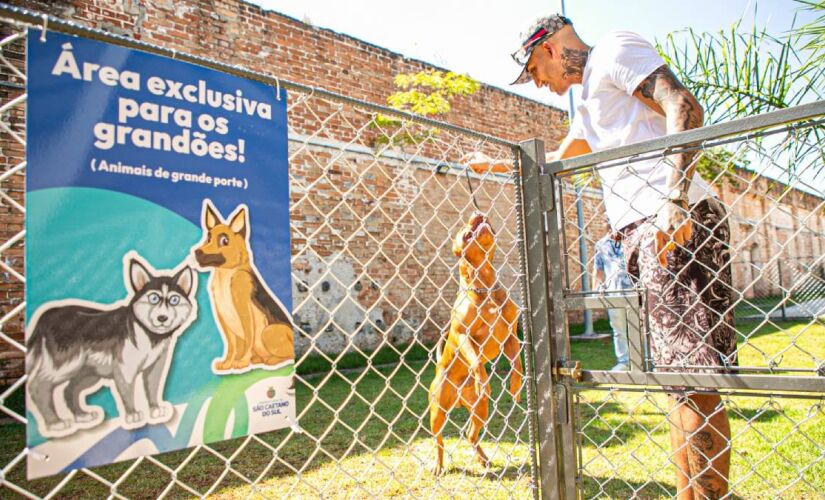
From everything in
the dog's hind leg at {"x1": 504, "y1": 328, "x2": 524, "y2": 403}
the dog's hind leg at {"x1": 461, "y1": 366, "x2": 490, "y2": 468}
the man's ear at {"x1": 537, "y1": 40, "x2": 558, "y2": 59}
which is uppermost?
the man's ear at {"x1": 537, "y1": 40, "x2": 558, "y2": 59}

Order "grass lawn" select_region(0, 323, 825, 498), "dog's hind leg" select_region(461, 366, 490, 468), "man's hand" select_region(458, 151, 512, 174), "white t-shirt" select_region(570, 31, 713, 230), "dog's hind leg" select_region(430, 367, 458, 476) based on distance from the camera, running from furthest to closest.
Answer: "dog's hind leg" select_region(461, 366, 490, 468) < "dog's hind leg" select_region(430, 367, 458, 476) < "grass lawn" select_region(0, 323, 825, 498) < "man's hand" select_region(458, 151, 512, 174) < "white t-shirt" select_region(570, 31, 713, 230)

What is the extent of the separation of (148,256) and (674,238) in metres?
1.55

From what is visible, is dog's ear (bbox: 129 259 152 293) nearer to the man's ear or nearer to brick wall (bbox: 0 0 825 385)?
the man's ear

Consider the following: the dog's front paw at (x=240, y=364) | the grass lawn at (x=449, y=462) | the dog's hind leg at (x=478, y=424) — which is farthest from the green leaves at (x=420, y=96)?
the dog's front paw at (x=240, y=364)

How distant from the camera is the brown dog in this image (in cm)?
274

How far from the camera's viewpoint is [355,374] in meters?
6.89

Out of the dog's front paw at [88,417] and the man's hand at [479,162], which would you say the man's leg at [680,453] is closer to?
the man's hand at [479,162]

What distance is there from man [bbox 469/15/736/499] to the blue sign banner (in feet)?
3.49

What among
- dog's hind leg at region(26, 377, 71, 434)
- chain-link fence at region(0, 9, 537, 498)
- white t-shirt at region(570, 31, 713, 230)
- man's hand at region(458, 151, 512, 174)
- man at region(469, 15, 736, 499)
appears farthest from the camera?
man's hand at region(458, 151, 512, 174)

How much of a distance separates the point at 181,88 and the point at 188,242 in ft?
1.18

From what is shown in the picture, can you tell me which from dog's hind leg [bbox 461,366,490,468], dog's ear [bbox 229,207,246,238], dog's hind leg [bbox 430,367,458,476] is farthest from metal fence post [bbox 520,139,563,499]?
dog's ear [bbox 229,207,246,238]

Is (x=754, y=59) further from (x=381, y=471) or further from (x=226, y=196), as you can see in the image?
(x=226, y=196)

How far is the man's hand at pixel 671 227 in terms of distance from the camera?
177 centimetres

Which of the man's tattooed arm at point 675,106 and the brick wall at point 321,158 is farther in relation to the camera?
the brick wall at point 321,158
